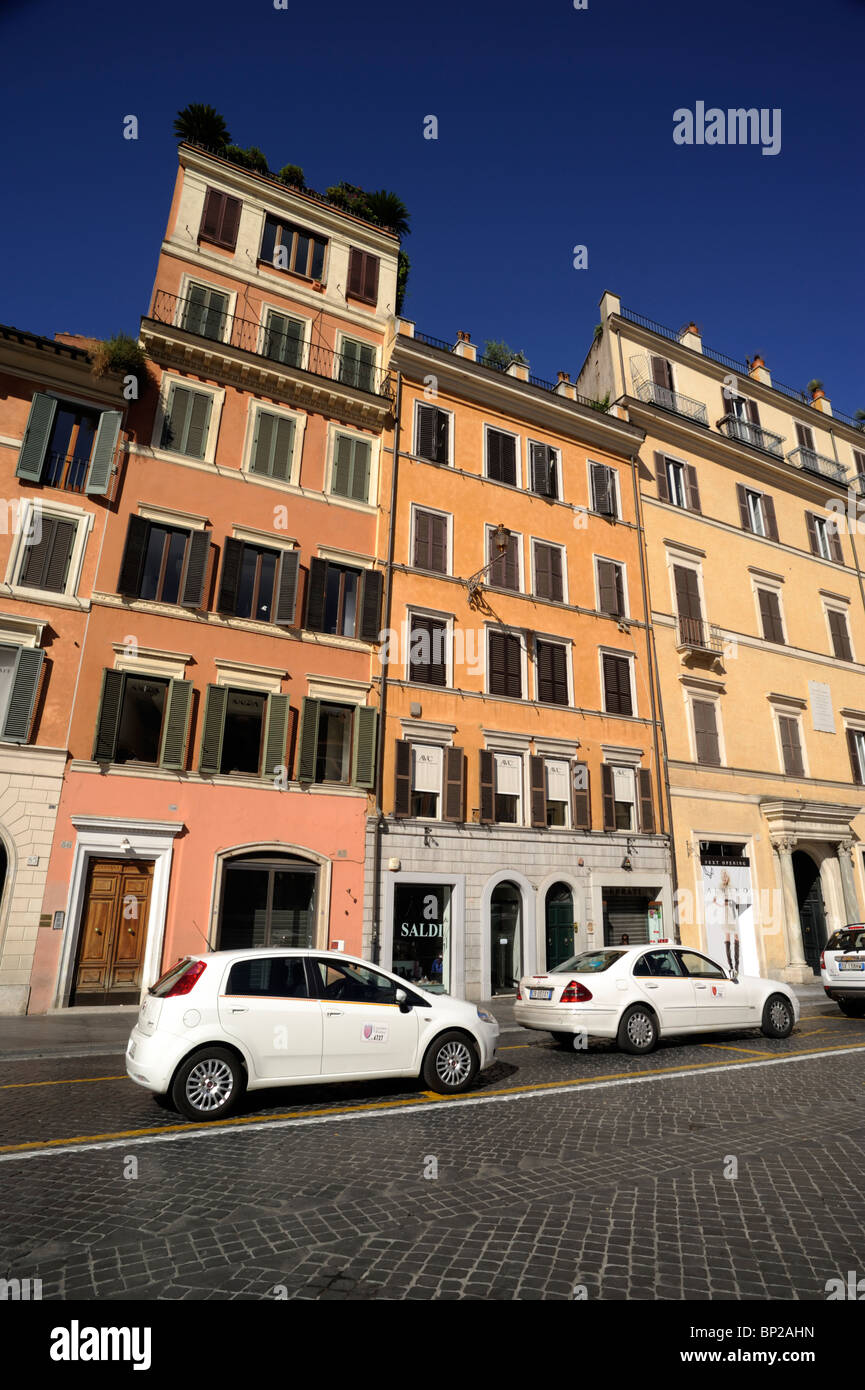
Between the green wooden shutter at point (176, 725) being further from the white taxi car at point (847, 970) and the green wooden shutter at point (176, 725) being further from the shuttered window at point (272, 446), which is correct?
the white taxi car at point (847, 970)

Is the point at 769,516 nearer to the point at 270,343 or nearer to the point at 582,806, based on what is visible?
the point at 582,806

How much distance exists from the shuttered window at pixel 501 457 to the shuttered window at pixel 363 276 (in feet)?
18.4

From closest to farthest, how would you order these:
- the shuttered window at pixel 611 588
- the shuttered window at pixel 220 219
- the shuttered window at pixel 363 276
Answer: the shuttered window at pixel 220 219, the shuttered window at pixel 363 276, the shuttered window at pixel 611 588

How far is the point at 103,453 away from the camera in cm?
1680

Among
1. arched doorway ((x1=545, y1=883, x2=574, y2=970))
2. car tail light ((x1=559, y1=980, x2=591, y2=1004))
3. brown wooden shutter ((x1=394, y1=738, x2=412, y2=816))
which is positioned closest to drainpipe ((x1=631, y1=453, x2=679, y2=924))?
arched doorway ((x1=545, y1=883, x2=574, y2=970))

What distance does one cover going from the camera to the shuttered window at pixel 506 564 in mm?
21609

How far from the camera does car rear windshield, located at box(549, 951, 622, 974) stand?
10.5m

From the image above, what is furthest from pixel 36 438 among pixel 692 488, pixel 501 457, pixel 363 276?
pixel 692 488

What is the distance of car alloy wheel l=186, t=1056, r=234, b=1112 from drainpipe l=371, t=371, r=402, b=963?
416 inches

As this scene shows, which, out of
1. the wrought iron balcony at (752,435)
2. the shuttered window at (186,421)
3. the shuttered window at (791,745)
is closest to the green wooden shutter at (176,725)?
the shuttered window at (186,421)

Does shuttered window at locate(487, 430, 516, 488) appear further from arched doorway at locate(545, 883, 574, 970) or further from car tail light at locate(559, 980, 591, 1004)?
car tail light at locate(559, 980, 591, 1004)

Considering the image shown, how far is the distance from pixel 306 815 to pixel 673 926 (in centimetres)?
1159

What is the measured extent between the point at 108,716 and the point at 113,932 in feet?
14.7
